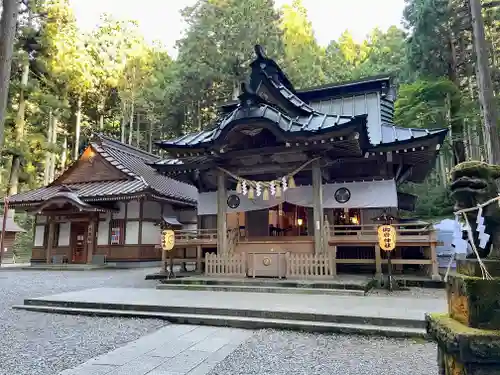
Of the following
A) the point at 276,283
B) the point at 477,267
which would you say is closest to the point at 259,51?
the point at 276,283

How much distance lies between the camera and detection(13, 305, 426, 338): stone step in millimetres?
5074

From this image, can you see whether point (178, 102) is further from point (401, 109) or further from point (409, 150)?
point (409, 150)

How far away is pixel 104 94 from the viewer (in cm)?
2822

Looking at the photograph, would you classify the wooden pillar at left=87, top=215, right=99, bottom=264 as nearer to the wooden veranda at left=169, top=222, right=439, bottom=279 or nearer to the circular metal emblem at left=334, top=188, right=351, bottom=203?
the wooden veranda at left=169, top=222, right=439, bottom=279

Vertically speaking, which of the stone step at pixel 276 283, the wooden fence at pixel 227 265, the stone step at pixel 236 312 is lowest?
the stone step at pixel 236 312

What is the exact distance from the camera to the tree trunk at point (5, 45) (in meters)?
5.30

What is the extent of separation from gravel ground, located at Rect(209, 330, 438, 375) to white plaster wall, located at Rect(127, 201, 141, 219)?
13335 millimetres

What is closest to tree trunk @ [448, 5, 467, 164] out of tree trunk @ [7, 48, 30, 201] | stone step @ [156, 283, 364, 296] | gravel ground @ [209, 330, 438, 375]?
stone step @ [156, 283, 364, 296]

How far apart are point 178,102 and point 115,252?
44.1ft

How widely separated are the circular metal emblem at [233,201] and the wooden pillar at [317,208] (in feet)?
8.98

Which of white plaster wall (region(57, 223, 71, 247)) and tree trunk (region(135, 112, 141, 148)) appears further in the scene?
tree trunk (region(135, 112, 141, 148))

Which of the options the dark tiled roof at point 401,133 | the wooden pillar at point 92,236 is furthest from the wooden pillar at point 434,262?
the wooden pillar at point 92,236

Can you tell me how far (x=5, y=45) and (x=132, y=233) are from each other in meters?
12.8

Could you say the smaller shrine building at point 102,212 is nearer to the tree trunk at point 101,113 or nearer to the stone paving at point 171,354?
the tree trunk at point 101,113
